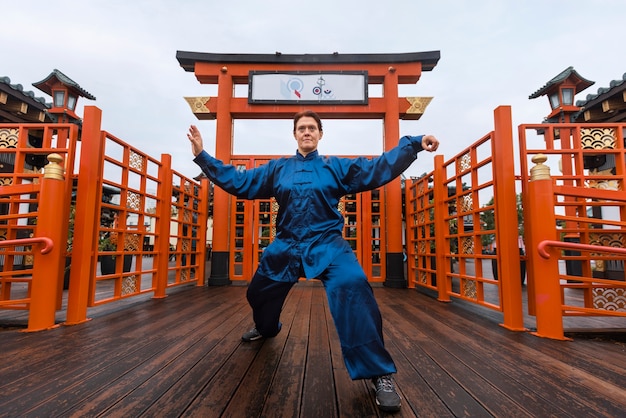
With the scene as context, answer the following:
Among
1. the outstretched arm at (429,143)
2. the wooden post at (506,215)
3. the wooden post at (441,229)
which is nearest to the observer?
the outstretched arm at (429,143)

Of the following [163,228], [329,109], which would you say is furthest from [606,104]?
[163,228]

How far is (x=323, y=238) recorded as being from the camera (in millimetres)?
1539

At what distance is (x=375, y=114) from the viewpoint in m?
5.50

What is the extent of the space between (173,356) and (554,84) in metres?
7.19

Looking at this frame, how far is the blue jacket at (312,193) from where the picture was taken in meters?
1.50

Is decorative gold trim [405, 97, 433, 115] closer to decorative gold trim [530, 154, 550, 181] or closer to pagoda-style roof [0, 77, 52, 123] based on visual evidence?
decorative gold trim [530, 154, 550, 181]

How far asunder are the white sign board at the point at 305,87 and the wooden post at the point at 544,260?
3.72m

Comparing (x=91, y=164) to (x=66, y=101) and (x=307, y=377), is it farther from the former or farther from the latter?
(x=66, y=101)

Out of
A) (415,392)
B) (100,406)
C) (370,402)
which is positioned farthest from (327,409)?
(100,406)

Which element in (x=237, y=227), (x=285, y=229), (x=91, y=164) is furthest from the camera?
(x=237, y=227)

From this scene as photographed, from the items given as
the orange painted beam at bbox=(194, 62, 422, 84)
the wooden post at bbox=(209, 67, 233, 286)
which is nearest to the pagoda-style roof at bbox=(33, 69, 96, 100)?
the orange painted beam at bbox=(194, 62, 422, 84)

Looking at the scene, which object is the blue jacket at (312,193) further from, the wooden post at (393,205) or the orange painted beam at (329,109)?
the orange painted beam at (329,109)

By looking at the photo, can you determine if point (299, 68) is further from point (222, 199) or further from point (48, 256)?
point (48, 256)

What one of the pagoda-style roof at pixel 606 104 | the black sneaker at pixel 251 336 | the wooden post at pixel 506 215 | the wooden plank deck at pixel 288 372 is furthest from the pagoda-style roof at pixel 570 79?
the black sneaker at pixel 251 336
